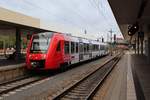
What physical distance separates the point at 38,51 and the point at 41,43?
64 centimetres

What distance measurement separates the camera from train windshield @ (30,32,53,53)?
20234mm

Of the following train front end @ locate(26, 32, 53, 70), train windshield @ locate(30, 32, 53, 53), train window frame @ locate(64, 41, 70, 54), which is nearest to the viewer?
train front end @ locate(26, 32, 53, 70)

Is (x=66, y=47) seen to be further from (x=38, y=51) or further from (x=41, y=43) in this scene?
(x=38, y=51)

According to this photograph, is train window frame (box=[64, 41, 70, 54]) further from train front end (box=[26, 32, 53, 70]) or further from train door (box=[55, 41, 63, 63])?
train front end (box=[26, 32, 53, 70])

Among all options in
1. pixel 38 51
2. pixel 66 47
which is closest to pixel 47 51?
pixel 38 51

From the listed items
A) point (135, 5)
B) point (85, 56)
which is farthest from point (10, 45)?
point (135, 5)

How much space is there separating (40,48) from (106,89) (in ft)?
23.3

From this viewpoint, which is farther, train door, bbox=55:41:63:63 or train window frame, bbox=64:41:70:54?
train window frame, bbox=64:41:70:54

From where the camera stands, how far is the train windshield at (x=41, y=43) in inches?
797

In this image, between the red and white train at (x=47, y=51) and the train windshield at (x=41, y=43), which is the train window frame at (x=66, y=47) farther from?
the train windshield at (x=41, y=43)

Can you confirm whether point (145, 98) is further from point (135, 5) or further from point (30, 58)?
point (30, 58)

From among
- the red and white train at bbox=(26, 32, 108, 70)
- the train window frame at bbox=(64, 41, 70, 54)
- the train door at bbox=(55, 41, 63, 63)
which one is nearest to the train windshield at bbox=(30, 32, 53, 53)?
the red and white train at bbox=(26, 32, 108, 70)

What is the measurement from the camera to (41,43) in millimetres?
20547

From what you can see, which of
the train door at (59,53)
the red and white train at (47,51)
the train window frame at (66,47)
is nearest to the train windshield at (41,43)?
the red and white train at (47,51)
